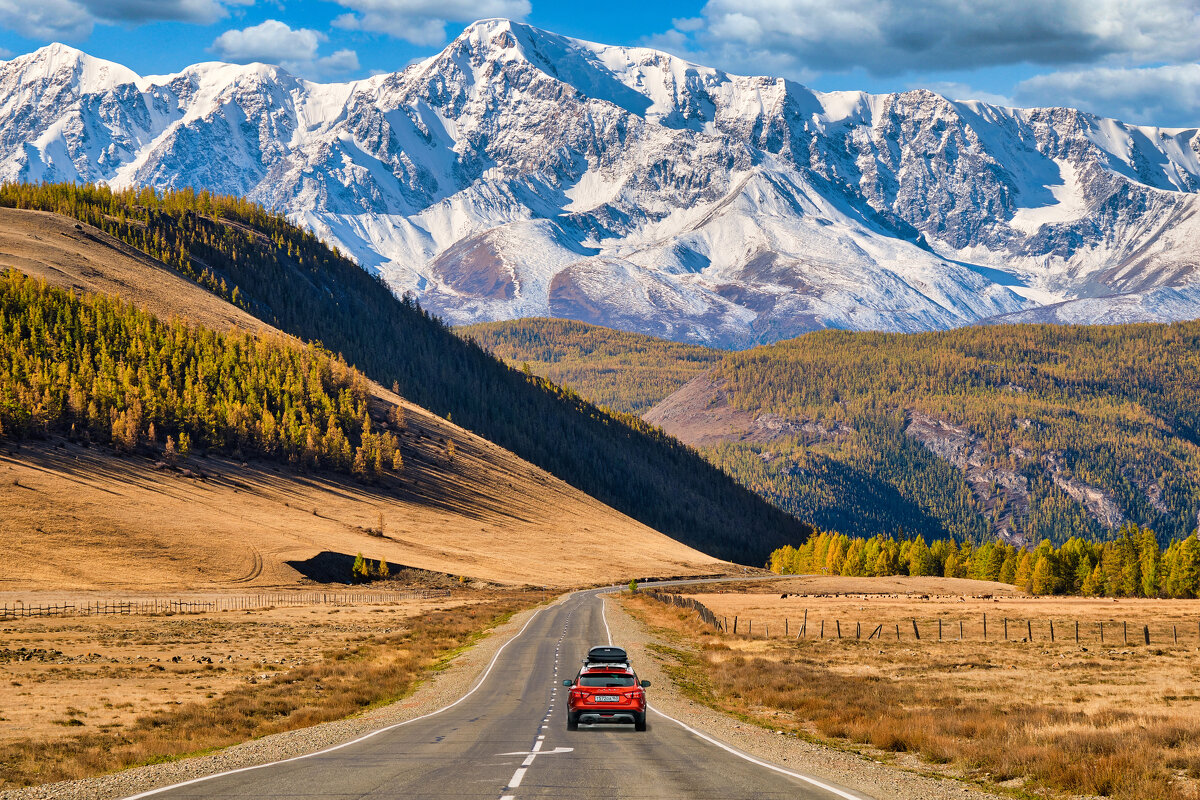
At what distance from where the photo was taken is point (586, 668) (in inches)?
1358

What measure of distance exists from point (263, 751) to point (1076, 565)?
14059cm

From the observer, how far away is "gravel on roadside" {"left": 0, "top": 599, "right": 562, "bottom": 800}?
2416cm

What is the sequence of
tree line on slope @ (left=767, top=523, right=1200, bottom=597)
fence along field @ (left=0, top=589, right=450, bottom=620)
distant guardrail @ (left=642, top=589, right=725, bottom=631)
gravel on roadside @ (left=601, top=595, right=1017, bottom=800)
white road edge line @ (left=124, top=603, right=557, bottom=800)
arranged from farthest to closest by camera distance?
tree line on slope @ (left=767, top=523, right=1200, bottom=597), fence along field @ (left=0, top=589, right=450, bottom=620), distant guardrail @ (left=642, top=589, right=725, bottom=631), gravel on roadside @ (left=601, top=595, right=1017, bottom=800), white road edge line @ (left=124, top=603, right=557, bottom=800)

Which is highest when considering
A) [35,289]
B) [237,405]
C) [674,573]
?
[35,289]

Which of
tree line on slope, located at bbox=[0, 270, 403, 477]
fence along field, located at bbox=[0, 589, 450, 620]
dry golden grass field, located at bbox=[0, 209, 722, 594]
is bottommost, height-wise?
fence along field, located at bbox=[0, 589, 450, 620]

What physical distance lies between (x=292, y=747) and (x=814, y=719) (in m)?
17.4

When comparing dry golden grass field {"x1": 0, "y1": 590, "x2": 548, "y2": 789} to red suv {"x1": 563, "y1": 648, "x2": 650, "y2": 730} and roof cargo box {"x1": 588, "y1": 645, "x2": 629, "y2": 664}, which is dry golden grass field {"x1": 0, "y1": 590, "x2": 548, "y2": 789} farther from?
red suv {"x1": 563, "y1": 648, "x2": 650, "y2": 730}

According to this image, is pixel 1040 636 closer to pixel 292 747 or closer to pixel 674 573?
pixel 292 747

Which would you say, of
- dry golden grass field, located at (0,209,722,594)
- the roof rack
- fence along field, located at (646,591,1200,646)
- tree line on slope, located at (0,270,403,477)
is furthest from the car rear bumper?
tree line on slope, located at (0,270,403,477)

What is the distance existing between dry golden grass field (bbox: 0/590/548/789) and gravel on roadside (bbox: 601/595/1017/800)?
12.3 m

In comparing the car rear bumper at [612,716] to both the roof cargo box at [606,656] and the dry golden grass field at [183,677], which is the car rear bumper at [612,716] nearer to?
the roof cargo box at [606,656]

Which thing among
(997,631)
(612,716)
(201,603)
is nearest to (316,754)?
(612,716)

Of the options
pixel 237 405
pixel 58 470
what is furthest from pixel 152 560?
pixel 237 405

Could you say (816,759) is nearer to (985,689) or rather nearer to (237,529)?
(985,689)
